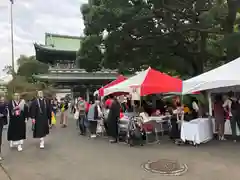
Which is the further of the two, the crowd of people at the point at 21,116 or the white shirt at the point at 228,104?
the white shirt at the point at 228,104

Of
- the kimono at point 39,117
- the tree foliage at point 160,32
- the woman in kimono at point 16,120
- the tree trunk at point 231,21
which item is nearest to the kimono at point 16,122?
the woman in kimono at point 16,120

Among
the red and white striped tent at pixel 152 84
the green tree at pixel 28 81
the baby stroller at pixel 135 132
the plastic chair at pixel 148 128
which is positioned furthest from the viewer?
the green tree at pixel 28 81

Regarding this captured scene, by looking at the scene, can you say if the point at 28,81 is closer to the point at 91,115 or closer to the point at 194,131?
the point at 91,115

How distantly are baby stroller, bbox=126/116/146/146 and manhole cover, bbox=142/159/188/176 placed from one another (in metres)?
2.21

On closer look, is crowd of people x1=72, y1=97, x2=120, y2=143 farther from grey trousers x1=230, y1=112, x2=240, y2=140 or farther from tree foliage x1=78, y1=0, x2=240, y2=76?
tree foliage x1=78, y1=0, x2=240, y2=76

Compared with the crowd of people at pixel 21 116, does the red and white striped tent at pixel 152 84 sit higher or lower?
higher

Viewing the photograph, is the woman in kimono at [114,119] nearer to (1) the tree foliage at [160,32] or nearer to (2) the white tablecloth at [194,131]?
(2) the white tablecloth at [194,131]

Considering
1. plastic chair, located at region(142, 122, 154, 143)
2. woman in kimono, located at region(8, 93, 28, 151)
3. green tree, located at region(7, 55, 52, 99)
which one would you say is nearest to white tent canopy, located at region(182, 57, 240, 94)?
plastic chair, located at region(142, 122, 154, 143)

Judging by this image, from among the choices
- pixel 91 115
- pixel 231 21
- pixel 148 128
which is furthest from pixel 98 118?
pixel 231 21

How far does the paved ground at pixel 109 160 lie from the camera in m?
6.27

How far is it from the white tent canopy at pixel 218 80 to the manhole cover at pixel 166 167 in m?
3.39

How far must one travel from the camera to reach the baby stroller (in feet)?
31.5

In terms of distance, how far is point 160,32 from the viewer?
1598 cm

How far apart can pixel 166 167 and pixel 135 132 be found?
115 inches
